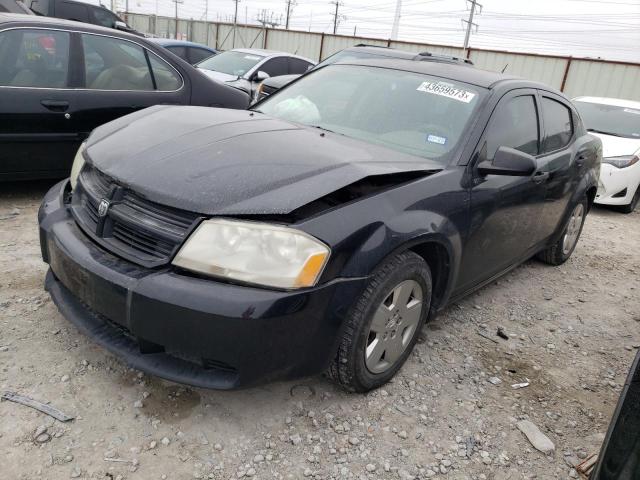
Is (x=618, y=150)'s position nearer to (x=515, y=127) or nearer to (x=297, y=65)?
(x=515, y=127)

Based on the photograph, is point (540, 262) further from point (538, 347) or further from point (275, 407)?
point (275, 407)

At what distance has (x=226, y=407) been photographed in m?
2.33

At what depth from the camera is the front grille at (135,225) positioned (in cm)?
204

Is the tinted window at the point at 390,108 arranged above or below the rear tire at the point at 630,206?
above

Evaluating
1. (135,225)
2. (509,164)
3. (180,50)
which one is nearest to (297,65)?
(180,50)

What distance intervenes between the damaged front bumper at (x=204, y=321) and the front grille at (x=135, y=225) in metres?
0.05

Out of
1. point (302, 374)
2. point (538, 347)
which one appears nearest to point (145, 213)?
point (302, 374)

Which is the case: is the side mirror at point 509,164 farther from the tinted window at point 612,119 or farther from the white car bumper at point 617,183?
the tinted window at point 612,119

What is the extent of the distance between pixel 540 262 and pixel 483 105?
230 centimetres

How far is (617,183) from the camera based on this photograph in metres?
6.78

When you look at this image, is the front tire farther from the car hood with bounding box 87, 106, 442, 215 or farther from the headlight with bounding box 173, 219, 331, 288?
the car hood with bounding box 87, 106, 442, 215

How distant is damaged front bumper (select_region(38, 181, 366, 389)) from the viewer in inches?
74.9

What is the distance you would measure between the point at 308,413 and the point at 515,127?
2080 mm

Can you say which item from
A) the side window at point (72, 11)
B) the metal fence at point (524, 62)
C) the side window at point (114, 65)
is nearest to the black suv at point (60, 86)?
the side window at point (114, 65)
